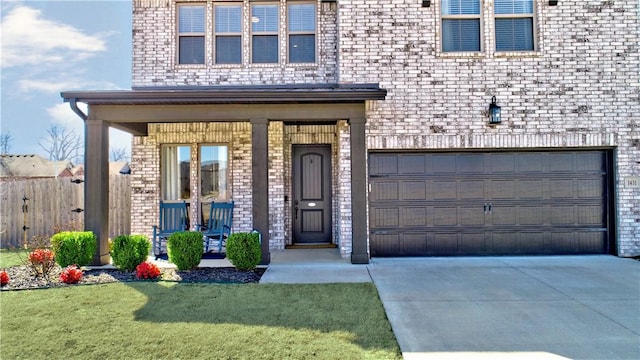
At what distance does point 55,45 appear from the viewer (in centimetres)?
2133

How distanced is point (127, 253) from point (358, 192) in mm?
4012

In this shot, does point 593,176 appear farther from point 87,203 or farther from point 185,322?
point 87,203

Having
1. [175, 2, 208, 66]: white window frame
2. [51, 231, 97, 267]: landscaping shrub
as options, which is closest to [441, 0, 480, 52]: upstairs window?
[175, 2, 208, 66]: white window frame

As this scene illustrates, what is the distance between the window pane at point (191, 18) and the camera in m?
8.73

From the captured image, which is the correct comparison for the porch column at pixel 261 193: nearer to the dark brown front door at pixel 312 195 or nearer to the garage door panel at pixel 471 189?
the dark brown front door at pixel 312 195

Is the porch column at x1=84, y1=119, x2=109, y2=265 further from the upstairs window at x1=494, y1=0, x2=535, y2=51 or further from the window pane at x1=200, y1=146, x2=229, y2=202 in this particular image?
the upstairs window at x1=494, y1=0, x2=535, y2=51

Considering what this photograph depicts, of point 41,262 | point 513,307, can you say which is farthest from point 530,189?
point 41,262

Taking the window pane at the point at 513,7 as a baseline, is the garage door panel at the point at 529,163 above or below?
below

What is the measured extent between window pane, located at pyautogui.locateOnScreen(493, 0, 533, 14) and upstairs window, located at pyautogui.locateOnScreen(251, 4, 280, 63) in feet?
15.2

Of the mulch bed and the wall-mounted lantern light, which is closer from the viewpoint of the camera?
the mulch bed

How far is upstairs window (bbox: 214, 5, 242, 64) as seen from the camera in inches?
342

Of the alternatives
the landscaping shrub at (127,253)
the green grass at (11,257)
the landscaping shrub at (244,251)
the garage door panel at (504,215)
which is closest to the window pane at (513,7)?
the garage door panel at (504,215)

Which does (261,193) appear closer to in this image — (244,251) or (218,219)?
(244,251)

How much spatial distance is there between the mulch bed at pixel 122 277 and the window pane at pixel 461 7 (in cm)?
623
